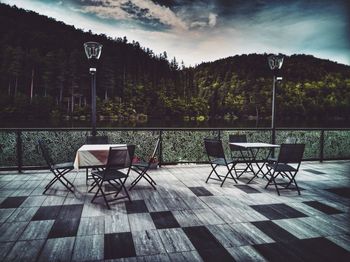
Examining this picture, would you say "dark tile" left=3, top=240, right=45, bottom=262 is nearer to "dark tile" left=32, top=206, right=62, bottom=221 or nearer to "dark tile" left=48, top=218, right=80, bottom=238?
"dark tile" left=48, top=218, right=80, bottom=238

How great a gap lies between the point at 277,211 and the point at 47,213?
326 cm

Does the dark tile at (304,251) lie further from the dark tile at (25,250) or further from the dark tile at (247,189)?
the dark tile at (25,250)

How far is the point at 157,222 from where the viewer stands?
3299 mm

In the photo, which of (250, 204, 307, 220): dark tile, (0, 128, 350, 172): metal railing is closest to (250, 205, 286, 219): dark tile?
(250, 204, 307, 220): dark tile

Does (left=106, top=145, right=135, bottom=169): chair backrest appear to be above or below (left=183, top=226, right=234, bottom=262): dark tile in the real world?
above

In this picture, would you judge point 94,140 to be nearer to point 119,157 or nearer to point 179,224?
point 119,157

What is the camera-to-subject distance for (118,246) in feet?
8.79

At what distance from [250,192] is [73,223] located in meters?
3.02

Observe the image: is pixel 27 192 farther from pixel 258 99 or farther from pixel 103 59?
pixel 103 59

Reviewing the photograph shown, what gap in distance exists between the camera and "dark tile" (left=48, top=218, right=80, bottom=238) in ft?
9.59

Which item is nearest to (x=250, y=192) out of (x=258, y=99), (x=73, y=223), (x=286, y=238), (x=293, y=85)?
(x=286, y=238)

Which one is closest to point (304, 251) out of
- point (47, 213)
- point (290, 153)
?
point (290, 153)

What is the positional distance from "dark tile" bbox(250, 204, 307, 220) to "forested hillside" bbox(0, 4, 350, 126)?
38.5 meters

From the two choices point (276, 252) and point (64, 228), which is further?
point (64, 228)
